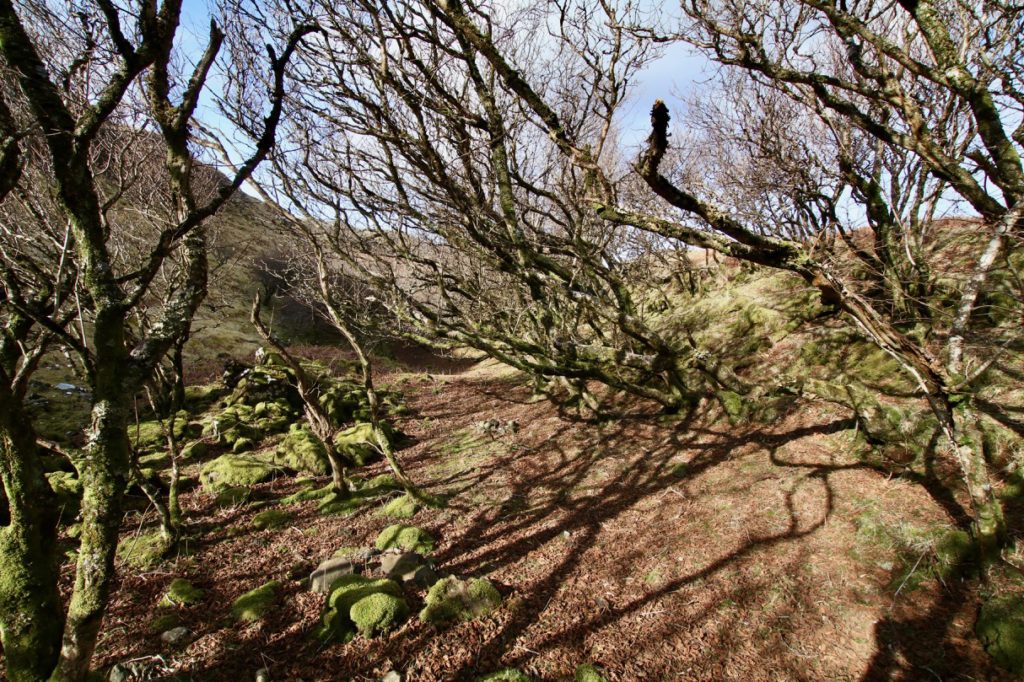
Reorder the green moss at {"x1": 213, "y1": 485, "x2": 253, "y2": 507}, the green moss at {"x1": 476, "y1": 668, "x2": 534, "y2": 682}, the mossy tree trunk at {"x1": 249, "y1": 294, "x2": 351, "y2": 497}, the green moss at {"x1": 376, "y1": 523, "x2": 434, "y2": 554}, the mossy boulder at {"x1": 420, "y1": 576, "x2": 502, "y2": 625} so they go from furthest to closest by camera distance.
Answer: the green moss at {"x1": 213, "y1": 485, "x2": 253, "y2": 507}, the mossy tree trunk at {"x1": 249, "y1": 294, "x2": 351, "y2": 497}, the green moss at {"x1": 376, "y1": 523, "x2": 434, "y2": 554}, the mossy boulder at {"x1": 420, "y1": 576, "x2": 502, "y2": 625}, the green moss at {"x1": 476, "y1": 668, "x2": 534, "y2": 682}

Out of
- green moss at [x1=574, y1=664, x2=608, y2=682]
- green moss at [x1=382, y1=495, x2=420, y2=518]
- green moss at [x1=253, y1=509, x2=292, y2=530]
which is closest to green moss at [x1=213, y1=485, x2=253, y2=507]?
green moss at [x1=253, y1=509, x2=292, y2=530]

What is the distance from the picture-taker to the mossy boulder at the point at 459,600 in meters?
4.53

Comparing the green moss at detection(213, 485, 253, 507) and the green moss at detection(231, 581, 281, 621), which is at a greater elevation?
the green moss at detection(213, 485, 253, 507)

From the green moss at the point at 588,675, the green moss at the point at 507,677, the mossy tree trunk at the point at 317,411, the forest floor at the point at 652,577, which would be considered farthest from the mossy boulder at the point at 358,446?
the green moss at the point at 588,675

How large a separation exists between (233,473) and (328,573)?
4631mm

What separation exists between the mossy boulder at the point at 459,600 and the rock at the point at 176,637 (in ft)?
7.76

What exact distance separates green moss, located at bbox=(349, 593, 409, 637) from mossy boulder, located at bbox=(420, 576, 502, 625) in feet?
0.80

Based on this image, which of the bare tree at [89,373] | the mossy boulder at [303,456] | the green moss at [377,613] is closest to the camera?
the bare tree at [89,373]

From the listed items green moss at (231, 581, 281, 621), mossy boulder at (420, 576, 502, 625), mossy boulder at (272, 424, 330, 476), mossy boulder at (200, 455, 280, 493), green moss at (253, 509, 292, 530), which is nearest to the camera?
mossy boulder at (420, 576, 502, 625)

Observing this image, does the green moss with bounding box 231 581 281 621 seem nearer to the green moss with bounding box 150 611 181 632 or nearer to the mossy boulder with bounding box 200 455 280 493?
the green moss with bounding box 150 611 181 632

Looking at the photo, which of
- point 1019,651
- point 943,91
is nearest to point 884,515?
point 1019,651

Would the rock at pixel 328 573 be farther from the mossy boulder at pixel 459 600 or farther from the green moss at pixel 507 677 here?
the green moss at pixel 507 677

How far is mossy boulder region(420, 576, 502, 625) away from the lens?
14.9 ft

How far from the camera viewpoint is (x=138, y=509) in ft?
24.7
